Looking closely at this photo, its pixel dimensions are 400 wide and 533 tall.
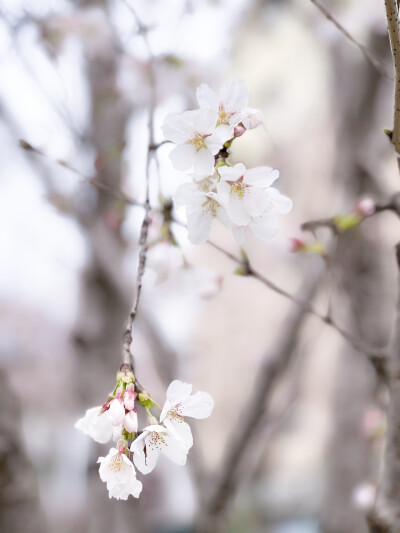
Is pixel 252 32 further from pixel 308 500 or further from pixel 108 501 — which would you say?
pixel 308 500

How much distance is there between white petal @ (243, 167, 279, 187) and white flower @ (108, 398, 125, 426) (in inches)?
8.9

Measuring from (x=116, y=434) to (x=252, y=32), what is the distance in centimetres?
226

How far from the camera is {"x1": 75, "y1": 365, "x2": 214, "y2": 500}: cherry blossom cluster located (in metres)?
0.41

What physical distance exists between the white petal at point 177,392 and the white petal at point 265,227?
0.16 meters

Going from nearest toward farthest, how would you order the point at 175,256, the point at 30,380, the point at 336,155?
the point at 175,256, the point at 336,155, the point at 30,380

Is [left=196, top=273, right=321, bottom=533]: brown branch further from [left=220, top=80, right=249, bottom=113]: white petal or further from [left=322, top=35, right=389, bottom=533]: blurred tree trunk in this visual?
[left=220, top=80, right=249, bottom=113]: white petal

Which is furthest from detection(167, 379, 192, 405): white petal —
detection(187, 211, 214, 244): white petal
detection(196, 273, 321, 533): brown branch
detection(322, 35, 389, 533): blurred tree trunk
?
detection(322, 35, 389, 533): blurred tree trunk

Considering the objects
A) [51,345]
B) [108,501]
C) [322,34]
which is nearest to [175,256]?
[108,501]

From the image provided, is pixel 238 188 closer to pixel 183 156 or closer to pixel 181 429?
pixel 183 156

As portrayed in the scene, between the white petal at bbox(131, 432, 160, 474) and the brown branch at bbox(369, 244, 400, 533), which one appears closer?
the white petal at bbox(131, 432, 160, 474)

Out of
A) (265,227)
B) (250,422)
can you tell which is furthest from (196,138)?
(250,422)

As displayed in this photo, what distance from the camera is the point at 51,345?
253 inches

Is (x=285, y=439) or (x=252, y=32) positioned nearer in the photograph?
(x=252, y=32)

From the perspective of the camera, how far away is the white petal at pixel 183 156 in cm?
45
